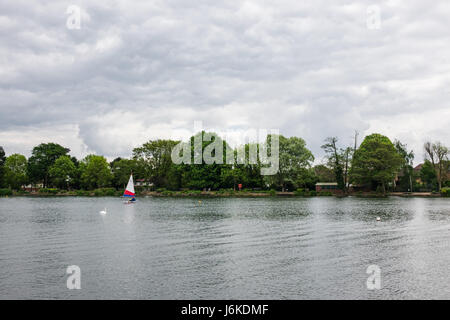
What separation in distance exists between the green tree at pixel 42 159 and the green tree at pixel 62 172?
13.0 ft

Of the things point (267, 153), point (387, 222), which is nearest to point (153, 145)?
point (267, 153)

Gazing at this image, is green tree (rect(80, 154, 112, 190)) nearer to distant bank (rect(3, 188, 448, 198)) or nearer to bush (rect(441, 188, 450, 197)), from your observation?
distant bank (rect(3, 188, 448, 198))

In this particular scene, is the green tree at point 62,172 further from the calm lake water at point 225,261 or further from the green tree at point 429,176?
the green tree at point 429,176

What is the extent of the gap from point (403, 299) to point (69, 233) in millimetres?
22332

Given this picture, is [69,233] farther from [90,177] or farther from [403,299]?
[90,177]

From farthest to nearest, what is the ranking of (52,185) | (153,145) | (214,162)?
1. (52,185)
2. (153,145)
3. (214,162)

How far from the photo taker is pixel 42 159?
132500 mm

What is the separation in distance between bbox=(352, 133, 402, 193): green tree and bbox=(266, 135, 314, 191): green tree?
37.9ft

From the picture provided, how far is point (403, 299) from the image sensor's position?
43.9ft

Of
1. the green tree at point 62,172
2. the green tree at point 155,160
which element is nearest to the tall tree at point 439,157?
the green tree at point 155,160

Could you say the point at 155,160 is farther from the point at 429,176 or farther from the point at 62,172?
the point at 429,176

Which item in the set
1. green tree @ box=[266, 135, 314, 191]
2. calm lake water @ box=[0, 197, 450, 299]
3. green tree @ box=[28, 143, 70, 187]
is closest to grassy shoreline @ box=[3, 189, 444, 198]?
green tree @ box=[266, 135, 314, 191]

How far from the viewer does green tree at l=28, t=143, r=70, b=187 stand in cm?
13062

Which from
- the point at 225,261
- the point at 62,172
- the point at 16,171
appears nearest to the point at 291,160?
the point at 62,172
